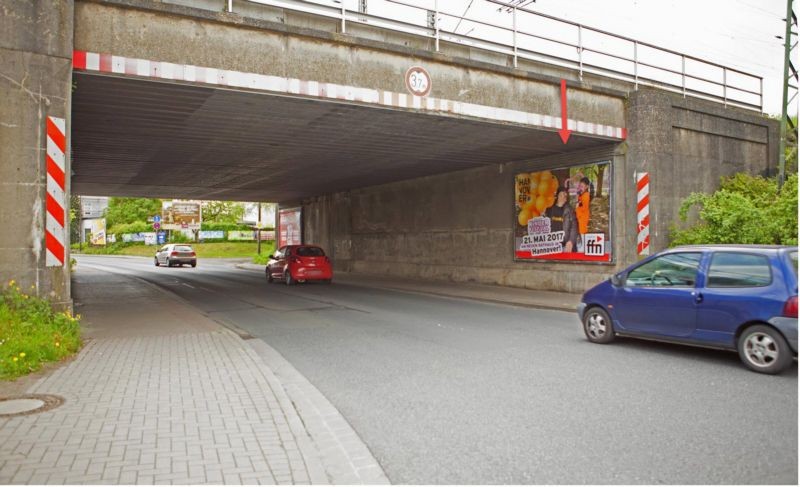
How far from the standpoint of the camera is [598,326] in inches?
353

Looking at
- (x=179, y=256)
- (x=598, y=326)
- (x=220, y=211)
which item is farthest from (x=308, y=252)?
(x=220, y=211)

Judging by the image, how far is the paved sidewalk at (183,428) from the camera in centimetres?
385

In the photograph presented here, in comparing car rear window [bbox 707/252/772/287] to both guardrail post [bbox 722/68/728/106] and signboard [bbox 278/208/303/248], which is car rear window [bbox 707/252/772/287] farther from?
signboard [bbox 278/208/303/248]

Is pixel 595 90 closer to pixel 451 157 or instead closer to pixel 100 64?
pixel 451 157

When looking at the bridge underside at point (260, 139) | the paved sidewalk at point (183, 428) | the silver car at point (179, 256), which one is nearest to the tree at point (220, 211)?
the silver car at point (179, 256)

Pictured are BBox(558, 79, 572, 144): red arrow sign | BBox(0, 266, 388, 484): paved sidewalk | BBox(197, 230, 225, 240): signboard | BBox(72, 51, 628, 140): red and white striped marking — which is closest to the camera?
BBox(0, 266, 388, 484): paved sidewalk

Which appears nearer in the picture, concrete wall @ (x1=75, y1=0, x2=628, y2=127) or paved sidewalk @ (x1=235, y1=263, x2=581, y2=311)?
concrete wall @ (x1=75, y1=0, x2=628, y2=127)

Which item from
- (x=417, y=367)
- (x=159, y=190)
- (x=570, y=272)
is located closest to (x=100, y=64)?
(x=417, y=367)

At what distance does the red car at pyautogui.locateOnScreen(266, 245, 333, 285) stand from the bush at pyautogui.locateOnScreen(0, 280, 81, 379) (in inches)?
517

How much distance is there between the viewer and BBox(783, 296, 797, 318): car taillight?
6535 mm

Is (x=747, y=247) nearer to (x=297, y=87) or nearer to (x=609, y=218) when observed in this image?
(x=297, y=87)

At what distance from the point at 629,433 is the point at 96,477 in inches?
153

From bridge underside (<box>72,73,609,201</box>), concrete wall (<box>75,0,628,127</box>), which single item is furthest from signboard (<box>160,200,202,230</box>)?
concrete wall (<box>75,0,628,127</box>)

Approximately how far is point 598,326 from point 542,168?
392 inches
